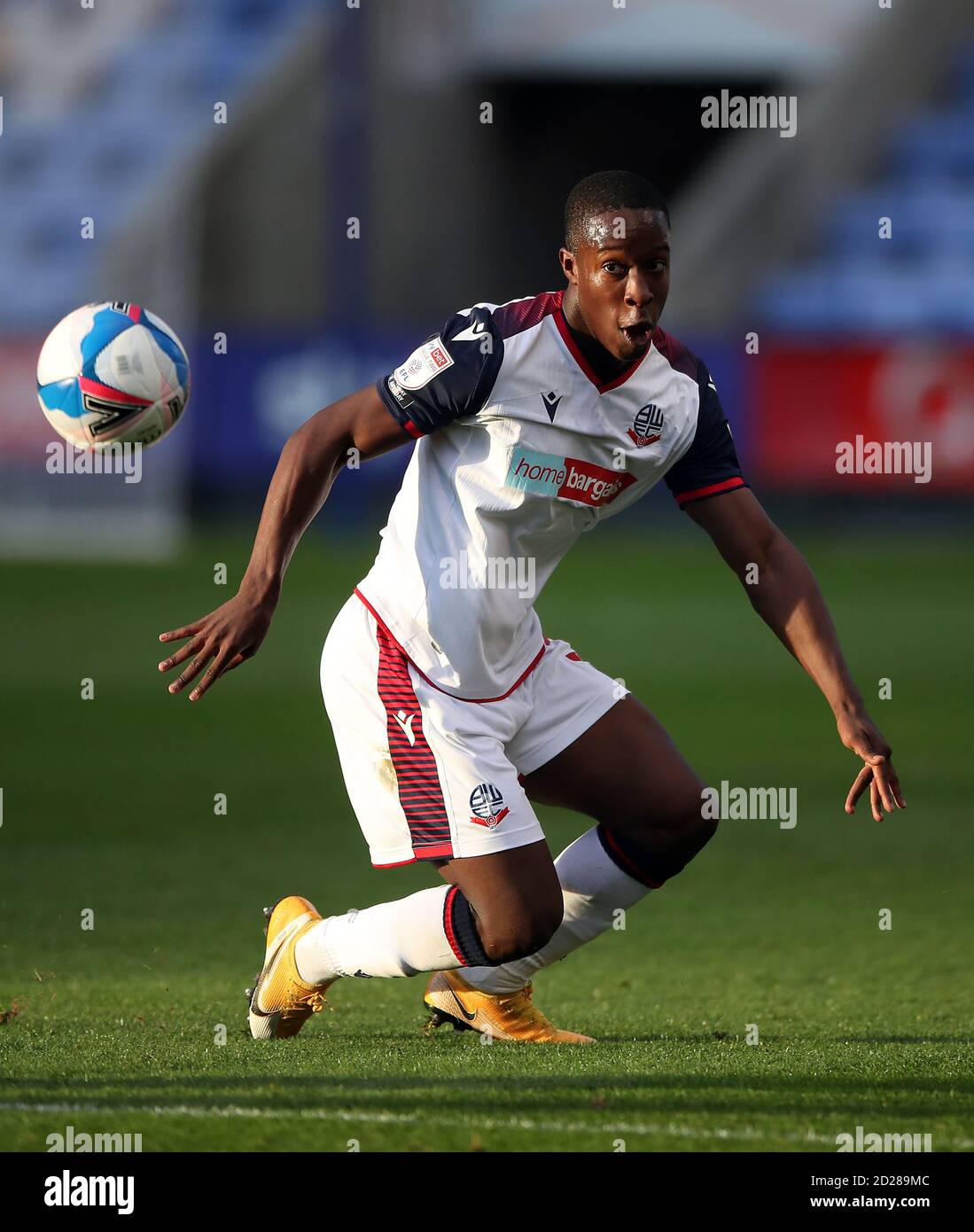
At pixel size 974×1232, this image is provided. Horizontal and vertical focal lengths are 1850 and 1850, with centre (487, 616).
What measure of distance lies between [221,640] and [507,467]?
909 millimetres

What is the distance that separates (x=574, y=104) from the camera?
28.5 meters

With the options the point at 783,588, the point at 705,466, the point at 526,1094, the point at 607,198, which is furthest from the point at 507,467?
the point at 526,1094

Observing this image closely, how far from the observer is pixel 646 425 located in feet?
15.5

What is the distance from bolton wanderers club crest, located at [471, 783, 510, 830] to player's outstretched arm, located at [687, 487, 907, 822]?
825 millimetres

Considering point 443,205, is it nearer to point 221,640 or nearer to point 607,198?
point 607,198

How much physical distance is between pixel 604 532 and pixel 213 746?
512 inches

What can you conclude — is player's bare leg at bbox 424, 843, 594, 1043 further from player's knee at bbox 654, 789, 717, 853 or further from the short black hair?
the short black hair

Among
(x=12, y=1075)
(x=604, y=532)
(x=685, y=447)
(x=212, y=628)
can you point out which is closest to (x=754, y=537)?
(x=685, y=447)

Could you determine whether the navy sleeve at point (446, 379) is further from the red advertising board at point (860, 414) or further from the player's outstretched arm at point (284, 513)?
the red advertising board at point (860, 414)

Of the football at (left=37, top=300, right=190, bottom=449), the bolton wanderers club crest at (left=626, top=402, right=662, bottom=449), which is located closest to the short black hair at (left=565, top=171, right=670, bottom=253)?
the bolton wanderers club crest at (left=626, top=402, right=662, bottom=449)

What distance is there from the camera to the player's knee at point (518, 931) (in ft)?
15.0

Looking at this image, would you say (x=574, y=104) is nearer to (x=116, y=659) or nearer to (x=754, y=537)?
(x=116, y=659)

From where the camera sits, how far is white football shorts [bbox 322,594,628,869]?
463 cm
